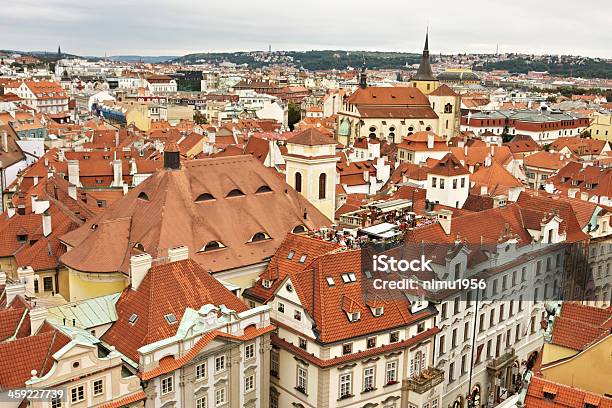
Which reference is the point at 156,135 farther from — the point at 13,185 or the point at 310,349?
the point at 310,349

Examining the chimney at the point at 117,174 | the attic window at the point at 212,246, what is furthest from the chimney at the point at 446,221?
the chimney at the point at 117,174

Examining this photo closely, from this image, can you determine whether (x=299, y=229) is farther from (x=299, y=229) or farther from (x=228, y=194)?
(x=228, y=194)

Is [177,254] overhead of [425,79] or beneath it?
beneath

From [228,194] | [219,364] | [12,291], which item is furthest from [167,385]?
[228,194]

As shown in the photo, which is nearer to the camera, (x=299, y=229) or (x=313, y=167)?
(x=299, y=229)

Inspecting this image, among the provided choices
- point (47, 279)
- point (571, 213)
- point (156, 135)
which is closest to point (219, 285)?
point (47, 279)

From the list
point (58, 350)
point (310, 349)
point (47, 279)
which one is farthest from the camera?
point (47, 279)

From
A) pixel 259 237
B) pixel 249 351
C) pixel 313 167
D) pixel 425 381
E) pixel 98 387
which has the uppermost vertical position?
pixel 313 167
